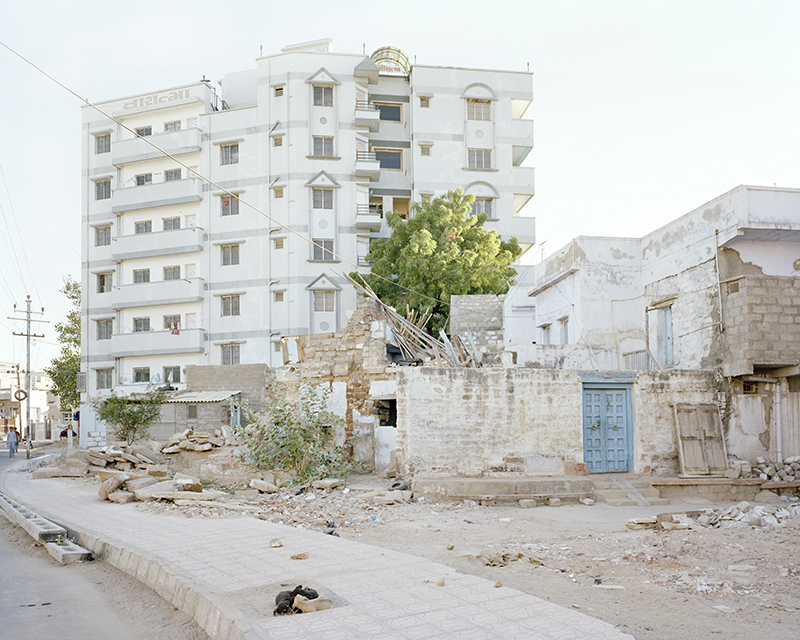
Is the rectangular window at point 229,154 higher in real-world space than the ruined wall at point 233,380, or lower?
higher

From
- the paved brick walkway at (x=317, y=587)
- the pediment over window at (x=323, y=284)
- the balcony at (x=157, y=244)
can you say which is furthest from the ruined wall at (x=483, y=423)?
the balcony at (x=157, y=244)

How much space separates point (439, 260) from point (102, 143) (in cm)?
2499

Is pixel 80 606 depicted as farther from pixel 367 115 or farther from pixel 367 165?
pixel 367 115

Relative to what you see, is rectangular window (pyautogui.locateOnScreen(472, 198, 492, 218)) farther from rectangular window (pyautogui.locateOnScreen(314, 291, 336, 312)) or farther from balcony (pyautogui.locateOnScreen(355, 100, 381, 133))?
rectangular window (pyautogui.locateOnScreen(314, 291, 336, 312))

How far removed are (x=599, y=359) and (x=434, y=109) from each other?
20297 millimetres

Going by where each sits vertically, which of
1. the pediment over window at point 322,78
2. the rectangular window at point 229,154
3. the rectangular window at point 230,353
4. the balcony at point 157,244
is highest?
the pediment over window at point 322,78

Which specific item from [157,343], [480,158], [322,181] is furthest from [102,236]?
[480,158]

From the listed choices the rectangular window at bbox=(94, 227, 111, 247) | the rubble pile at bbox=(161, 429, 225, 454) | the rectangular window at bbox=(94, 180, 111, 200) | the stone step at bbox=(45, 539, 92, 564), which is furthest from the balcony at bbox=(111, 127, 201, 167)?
the stone step at bbox=(45, 539, 92, 564)

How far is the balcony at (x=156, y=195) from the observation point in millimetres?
37031

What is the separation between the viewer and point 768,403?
53.6ft

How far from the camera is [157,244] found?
37.3 metres

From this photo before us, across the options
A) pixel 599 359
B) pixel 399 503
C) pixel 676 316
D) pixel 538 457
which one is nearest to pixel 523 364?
pixel 599 359

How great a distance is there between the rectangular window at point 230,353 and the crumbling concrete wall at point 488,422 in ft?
74.8

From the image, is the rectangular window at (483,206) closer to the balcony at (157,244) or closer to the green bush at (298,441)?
the balcony at (157,244)
